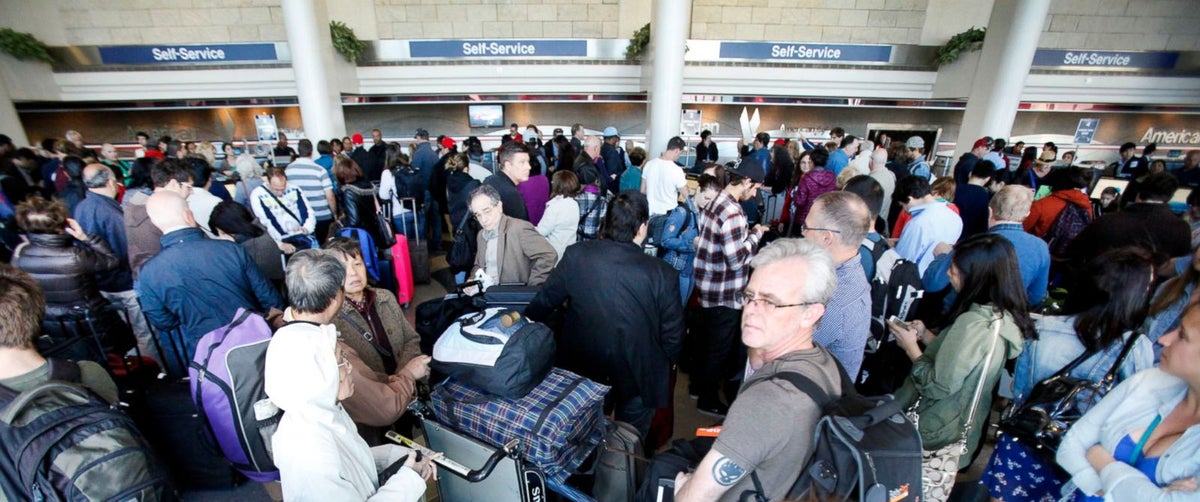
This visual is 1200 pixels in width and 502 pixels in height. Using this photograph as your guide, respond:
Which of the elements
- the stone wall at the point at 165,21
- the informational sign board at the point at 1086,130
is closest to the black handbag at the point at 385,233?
the stone wall at the point at 165,21

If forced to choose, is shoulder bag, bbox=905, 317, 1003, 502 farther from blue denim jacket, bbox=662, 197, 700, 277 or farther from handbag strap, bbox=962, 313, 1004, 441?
blue denim jacket, bbox=662, 197, 700, 277

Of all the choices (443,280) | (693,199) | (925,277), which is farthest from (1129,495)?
(443,280)

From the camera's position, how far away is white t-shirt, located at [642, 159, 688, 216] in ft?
15.8

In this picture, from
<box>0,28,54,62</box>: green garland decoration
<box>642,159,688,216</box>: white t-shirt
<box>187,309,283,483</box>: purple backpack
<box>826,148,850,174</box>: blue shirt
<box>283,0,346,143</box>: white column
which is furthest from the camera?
<box>0,28,54,62</box>: green garland decoration

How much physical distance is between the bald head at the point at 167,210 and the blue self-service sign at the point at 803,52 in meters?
9.88

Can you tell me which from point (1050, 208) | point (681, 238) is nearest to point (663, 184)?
point (681, 238)

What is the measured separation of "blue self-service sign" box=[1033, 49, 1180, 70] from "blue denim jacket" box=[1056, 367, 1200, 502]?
40.9 feet

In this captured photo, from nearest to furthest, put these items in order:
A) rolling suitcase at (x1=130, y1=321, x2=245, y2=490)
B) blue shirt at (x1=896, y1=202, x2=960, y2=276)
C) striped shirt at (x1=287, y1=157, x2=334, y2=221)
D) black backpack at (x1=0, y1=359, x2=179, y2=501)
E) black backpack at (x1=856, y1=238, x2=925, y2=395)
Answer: black backpack at (x1=0, y1=359, x2=179, y2=501) → rolling suitcase at (x1=130, y1=321, x2=245, y2=490) → black backpack at (x1=856, y1=238, x2=925, y2=395) → blue shirt at (x1=896, y1=202, x2=960, y2=276) → striped shirt at (x1=287, y1=157, x2=334, y2=221)

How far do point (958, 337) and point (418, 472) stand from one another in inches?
82.6

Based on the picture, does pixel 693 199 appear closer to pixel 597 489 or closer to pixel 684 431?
pixel 684 431

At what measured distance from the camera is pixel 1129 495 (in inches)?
48.0

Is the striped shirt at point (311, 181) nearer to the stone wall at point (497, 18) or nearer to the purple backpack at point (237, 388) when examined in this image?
the purple backpack at point (237, 388)

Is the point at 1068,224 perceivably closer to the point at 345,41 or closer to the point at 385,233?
the point at 385,233

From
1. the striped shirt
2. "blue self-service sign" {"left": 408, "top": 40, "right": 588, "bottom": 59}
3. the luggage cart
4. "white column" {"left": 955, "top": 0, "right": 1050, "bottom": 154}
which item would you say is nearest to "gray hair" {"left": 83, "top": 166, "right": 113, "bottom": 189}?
the striped shirt
